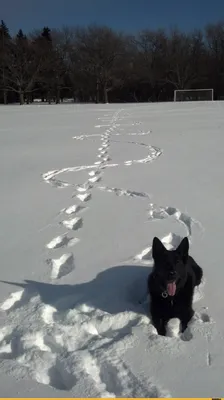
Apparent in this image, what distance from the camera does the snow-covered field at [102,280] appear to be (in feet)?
6.53

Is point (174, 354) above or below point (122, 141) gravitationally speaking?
below

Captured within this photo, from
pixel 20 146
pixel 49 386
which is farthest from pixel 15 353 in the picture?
pixel 20 146

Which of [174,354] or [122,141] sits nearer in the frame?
[174,354]

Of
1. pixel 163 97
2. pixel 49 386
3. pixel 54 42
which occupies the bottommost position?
pixel 49 386

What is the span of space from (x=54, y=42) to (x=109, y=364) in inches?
2135

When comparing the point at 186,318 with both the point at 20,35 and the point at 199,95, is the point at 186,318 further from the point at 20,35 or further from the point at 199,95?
the point at 20,35

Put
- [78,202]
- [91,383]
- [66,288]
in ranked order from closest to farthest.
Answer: [91,383]
[66,288]
[78,202]

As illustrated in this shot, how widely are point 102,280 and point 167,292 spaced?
812 mm

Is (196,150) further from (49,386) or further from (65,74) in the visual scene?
(65,74)

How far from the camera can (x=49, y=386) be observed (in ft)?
6.35

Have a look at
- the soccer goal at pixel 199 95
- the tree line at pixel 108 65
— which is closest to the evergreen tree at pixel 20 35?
the tree line at pixel 108 65

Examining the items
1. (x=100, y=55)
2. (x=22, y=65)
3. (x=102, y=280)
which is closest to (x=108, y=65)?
(x=100, y=55)

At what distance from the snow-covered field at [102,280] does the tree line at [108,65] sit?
41.4 m

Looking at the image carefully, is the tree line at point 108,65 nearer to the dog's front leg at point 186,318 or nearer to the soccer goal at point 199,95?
the soccer goal at point 199,95
